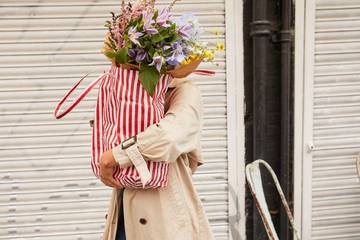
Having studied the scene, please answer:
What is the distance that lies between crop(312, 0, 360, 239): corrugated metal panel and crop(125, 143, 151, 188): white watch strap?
1.98 meters

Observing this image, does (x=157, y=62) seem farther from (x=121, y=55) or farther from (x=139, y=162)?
(x=139, y=162)

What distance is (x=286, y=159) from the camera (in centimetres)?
329

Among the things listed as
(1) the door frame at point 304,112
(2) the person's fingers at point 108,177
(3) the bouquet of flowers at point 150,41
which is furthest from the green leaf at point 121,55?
(1) the door frame at point 304,112

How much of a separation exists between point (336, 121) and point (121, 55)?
2.25 metres

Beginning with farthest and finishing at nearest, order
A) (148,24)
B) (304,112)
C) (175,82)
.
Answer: (304,112) < (175,82) < (148,24)

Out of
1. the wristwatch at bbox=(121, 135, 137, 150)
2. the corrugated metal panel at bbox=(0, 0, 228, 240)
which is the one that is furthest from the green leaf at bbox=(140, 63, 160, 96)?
the corrugated metal panel at bbox=(0, 0, 228, 240)

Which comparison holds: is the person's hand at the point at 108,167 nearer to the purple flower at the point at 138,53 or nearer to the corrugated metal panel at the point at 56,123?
the purple flower at the point at 138,53

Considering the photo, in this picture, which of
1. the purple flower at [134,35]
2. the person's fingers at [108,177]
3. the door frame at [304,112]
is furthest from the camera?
the door frame at [304,112]

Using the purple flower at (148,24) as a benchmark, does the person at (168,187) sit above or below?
below

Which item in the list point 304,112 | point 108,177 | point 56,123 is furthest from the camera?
point 304,112

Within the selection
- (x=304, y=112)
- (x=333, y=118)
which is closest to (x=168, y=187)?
(x=304, y=112)

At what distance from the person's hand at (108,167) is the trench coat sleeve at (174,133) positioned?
3cm

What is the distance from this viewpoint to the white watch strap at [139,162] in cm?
173

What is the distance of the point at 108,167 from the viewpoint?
177 centimetres
